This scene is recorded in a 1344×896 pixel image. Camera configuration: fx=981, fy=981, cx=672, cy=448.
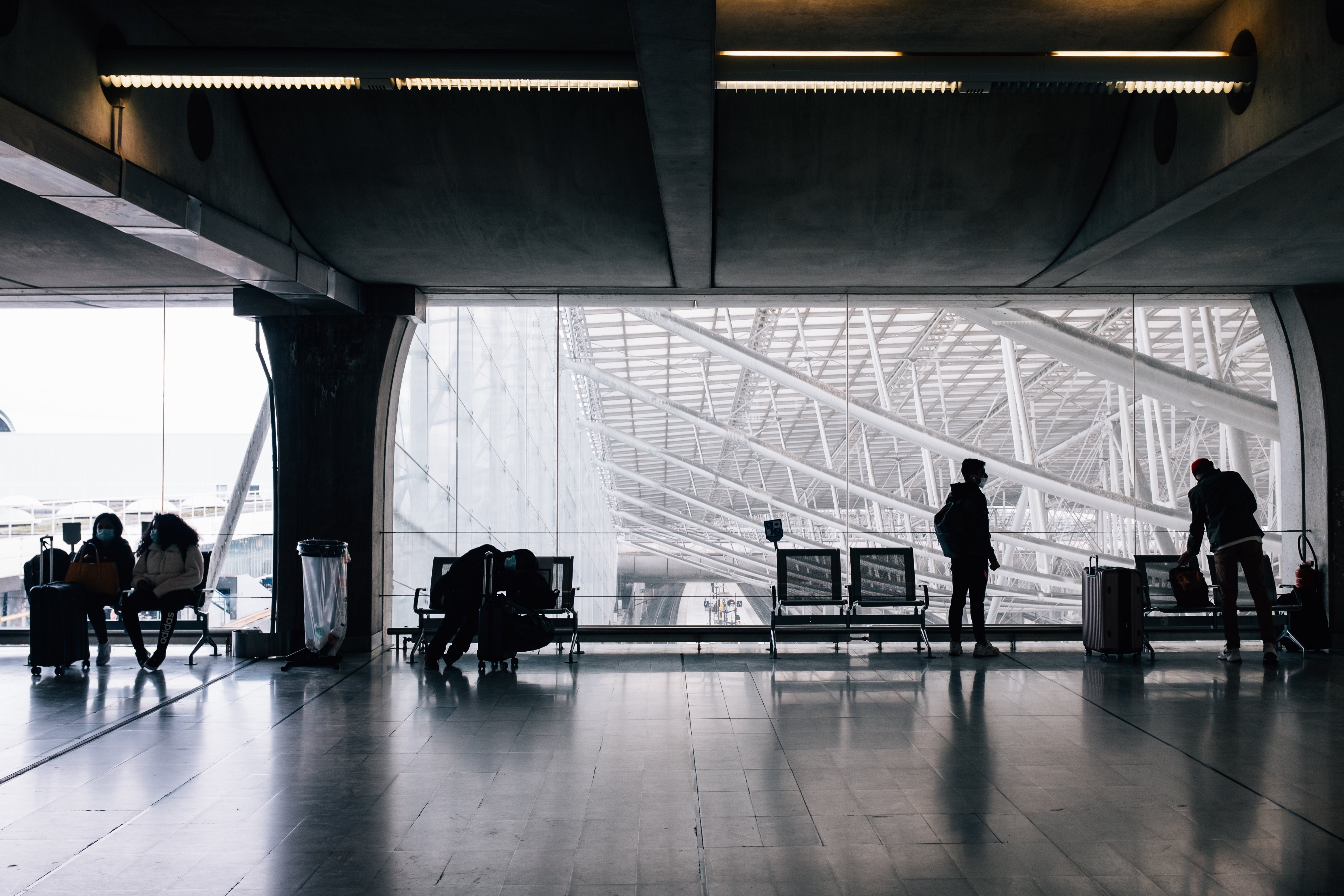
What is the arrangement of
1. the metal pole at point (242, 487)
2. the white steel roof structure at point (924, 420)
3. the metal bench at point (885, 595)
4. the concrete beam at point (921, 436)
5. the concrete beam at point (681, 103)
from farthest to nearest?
the concrete beam at point (921, 436) < the white steel roof structure at point (924, 420) < the metal pole at point (242, 487) < the metal bench at point (885, 595) < the concrete beam at point (681, 103)

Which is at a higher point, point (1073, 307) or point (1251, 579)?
point (1073, 307)

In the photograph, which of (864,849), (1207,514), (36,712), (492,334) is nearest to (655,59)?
(864,849)

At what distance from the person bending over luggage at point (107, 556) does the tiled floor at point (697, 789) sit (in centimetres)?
88

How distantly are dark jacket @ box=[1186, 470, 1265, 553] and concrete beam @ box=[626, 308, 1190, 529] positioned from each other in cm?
619

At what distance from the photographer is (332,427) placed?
895 centimetres

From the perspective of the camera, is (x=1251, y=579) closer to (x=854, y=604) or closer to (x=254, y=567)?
(x=854, y=604)

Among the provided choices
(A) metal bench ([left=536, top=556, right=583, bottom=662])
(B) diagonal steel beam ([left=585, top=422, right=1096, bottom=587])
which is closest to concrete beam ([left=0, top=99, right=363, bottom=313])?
(A) metal bench ([left=536, top=556, right=583, bottom=662])

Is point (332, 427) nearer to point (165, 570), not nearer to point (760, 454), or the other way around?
point (165, 570)

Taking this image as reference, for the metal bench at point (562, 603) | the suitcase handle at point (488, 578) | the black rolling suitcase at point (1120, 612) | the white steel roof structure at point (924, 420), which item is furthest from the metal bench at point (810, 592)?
the suitcase handle at point (488, 578)

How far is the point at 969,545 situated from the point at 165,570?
22.1 ft

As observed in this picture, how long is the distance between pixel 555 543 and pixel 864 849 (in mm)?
6060

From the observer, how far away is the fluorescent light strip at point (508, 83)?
4734 millimetres

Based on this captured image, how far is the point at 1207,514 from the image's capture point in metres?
8.02

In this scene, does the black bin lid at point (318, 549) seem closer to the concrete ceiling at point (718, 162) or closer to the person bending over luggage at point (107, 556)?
the person bending over luggage at point (107, 556)
